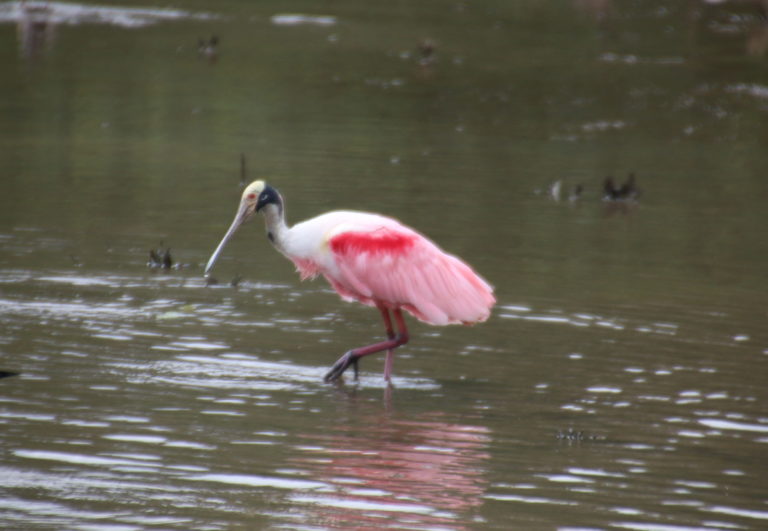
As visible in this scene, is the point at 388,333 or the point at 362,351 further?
the point at 388,333

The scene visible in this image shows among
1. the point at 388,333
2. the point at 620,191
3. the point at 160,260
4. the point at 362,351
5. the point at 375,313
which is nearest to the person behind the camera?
the point at 362,351

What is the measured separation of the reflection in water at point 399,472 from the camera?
→ 6.73 m

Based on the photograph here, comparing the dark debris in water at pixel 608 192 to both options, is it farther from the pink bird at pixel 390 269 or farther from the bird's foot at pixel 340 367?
the bird's foot at pixel 340 367

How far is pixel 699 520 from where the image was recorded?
686 centimetres

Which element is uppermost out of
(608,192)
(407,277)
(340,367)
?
(608,192)

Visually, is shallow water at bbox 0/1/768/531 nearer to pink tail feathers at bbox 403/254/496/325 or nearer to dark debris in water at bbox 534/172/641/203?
dark debris in water at bbox 534/172/641/203

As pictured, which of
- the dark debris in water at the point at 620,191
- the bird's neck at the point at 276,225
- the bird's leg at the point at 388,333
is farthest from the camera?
Answer: the dark debris in water at the point at 620,191

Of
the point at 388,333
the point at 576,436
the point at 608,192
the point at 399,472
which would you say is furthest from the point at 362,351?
the point at 608,192

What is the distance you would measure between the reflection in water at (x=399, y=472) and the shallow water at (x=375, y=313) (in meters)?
0.02

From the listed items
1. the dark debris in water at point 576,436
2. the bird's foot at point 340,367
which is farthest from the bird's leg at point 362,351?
the dark debris in water at point 576,436

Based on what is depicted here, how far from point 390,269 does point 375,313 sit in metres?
1.50

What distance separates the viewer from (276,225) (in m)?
9.91

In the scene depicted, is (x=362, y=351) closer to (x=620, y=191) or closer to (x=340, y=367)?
(x=340, y=367)

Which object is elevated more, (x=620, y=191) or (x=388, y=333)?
(x=620, y=191)
